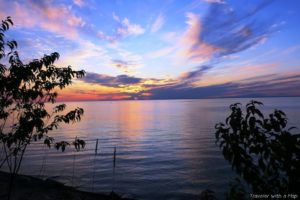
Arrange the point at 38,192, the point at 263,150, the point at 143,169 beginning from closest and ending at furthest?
the point at 263,150 < the point at 38,192 < the point at 143,169

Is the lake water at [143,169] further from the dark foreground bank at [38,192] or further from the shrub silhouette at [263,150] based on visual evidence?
the shrub silhouette at [263,150]

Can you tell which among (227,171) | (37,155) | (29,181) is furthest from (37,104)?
(37,155)

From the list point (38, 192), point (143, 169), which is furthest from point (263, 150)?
point (143, 169)

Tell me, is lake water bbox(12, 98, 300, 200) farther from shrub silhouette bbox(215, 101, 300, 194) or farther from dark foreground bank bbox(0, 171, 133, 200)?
shrub silhouette bbox(215, 101, 300, 194)

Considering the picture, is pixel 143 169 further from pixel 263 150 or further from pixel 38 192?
pixel 263 150

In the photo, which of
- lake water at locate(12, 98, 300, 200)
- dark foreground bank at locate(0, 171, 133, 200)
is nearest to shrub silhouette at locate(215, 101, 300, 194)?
dark foreground bank at locate(0, 171, 133, 200)

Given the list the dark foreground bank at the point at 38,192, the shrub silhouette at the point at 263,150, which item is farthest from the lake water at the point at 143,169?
the shrub silhouette at the point at 263,150

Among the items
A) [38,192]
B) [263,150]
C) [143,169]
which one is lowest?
[143,169]

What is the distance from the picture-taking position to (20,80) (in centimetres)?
908

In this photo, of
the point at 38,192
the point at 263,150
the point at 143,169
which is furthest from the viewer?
the point at 143,169

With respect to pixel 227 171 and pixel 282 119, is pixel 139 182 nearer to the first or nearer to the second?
pixel 227 171

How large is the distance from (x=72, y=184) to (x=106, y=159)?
1154 centimetres

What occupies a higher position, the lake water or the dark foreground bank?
the dark foreground bank

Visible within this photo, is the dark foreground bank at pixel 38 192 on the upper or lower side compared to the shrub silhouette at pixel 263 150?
lower
